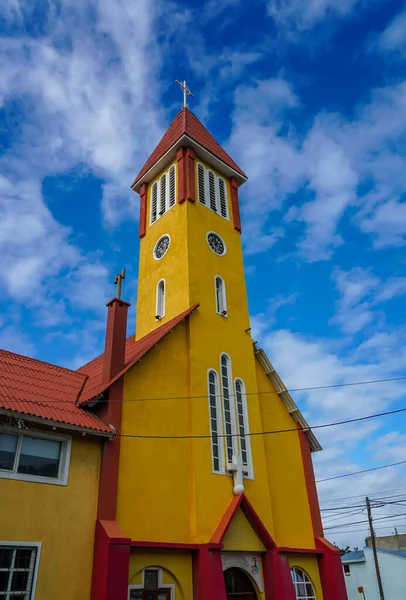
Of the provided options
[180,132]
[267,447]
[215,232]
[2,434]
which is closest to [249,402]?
[267,447]

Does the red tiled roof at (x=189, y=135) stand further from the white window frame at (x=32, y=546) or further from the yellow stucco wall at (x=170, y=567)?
the white window frame at (x=32, y=546)

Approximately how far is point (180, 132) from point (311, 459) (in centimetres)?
1567

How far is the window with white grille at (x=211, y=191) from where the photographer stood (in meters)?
22.5

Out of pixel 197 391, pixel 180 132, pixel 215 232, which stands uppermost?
pixel 180 132

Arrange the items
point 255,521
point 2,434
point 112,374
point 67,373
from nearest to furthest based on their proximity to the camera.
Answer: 1. point 2,434
2. point 112,374
3. point 255,521
4. point 67,373

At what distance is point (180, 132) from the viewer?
22.7 meters

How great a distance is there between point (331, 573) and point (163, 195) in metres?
17.2

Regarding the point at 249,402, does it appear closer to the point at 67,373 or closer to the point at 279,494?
the point at 279,494

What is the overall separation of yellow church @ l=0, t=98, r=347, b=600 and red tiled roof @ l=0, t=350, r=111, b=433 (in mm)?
62

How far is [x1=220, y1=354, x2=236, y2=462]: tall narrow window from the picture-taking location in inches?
663

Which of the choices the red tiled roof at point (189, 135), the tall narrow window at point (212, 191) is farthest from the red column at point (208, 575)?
the red tiled roof at point (189, 135)

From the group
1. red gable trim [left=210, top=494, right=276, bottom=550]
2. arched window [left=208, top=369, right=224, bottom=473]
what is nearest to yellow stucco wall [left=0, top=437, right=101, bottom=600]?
red gable trim [left=210, top=494, right=276, bottom=550]

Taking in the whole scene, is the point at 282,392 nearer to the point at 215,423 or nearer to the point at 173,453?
the point at 215,423

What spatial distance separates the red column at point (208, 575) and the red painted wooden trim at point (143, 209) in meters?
14.4
